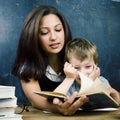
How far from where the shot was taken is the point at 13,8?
8.26 ft

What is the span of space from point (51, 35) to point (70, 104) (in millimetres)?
580

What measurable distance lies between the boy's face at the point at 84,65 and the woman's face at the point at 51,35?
191 millimetres

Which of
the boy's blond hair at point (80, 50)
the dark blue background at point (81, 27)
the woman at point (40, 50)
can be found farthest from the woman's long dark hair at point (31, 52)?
the dark blue background at point (81, 27)

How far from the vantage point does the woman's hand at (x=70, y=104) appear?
61.7 inches

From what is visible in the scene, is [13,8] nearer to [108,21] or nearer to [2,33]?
[2,33]

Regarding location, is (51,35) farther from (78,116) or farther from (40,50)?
(78,116)

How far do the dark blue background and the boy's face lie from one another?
751mm

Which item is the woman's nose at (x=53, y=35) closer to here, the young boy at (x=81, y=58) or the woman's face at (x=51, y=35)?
the woman's face at (x=51, y=35)

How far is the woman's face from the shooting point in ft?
6.75

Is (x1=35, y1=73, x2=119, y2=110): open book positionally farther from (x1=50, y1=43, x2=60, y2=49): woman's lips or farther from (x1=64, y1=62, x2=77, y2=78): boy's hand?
(x1=50, y1=43, x2=60, y2=49): woman's lips

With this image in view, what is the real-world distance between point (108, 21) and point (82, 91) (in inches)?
52.2

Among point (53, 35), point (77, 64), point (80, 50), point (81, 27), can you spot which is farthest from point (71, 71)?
point (81, 27)

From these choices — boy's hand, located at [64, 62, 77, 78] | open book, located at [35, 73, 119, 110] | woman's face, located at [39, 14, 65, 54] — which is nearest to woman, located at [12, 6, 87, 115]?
woman's face, located at [39, 14, 65, 54]

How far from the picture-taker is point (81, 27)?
2.66 meters
